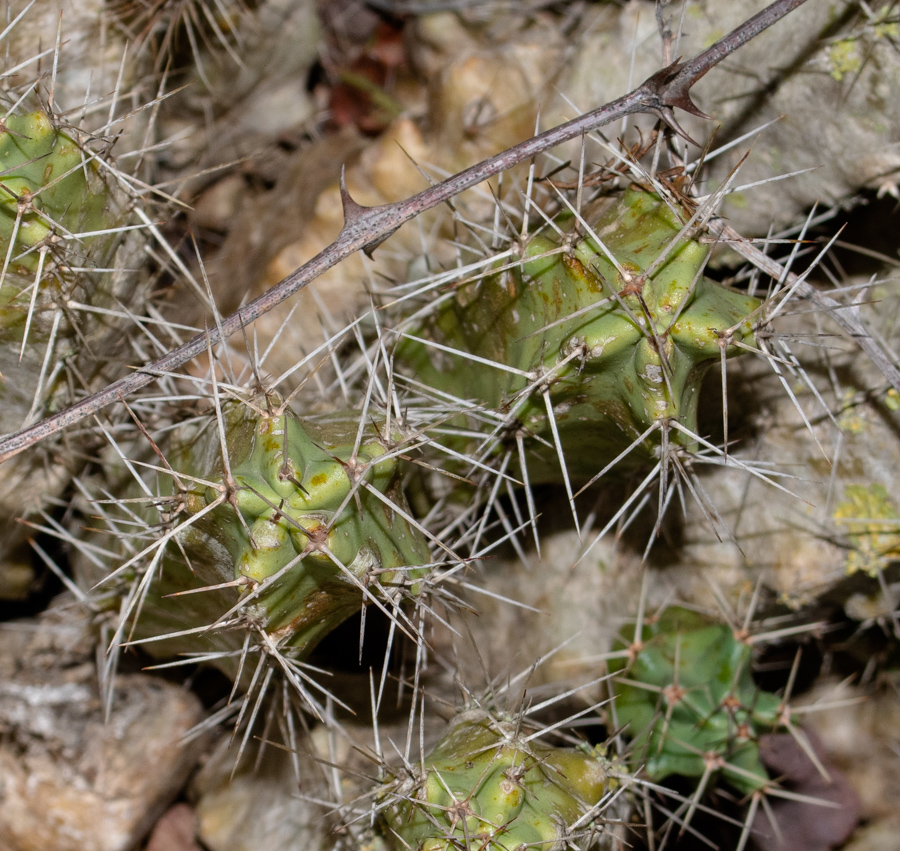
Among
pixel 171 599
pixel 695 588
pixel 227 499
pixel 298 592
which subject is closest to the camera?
pixel 227 499

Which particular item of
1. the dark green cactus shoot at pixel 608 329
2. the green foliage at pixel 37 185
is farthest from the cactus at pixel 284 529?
the green foliage at pixel 37 185

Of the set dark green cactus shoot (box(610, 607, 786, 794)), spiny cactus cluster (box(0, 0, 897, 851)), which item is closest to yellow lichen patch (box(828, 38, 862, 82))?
spiny cactus cluster (box(0, 0, 897, 851))

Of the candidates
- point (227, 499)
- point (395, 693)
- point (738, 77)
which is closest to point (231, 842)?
point (395, 693)

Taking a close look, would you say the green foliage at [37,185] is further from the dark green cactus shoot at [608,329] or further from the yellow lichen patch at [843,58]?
the yellow lichen patch at [843,58]

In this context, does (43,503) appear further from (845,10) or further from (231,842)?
(845,10)

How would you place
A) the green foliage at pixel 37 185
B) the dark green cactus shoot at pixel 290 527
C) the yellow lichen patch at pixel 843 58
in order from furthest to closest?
1. the yellow lichen patch at pixel 843 58
2. the green foliage at pixel 37 185
3. the dark green cactus shoot at pixel 290 527

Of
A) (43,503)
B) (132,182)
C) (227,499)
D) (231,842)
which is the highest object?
(132,182)

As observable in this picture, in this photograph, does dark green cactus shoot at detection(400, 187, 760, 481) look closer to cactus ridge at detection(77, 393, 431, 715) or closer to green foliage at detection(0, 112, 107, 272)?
cactus ridge at detection(77, 393, 431, 715)
